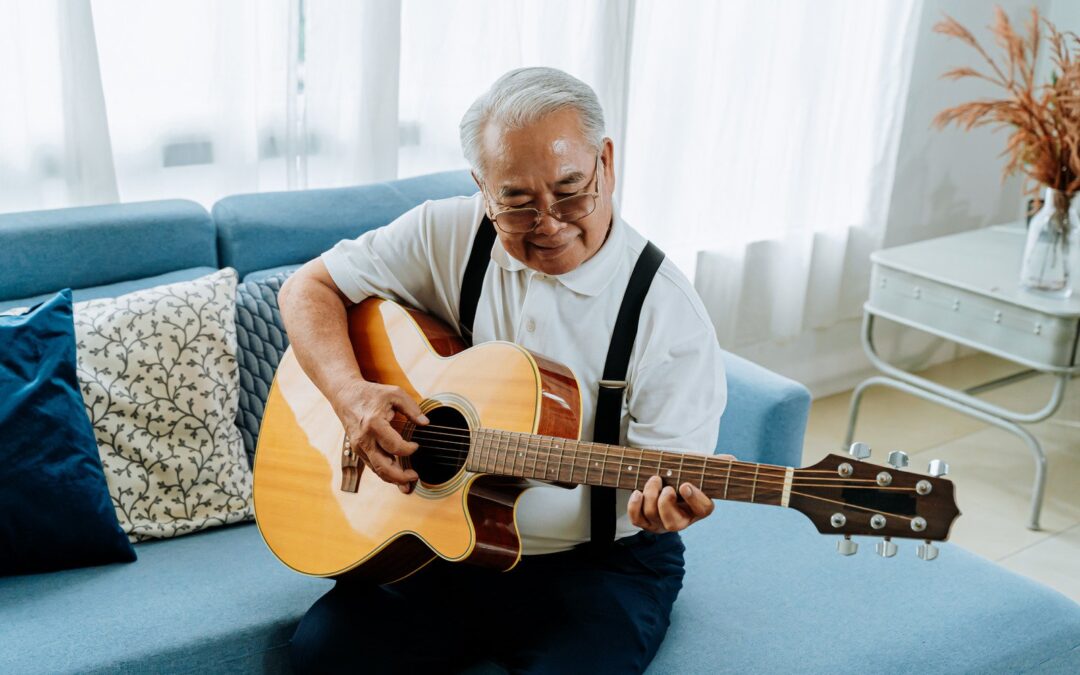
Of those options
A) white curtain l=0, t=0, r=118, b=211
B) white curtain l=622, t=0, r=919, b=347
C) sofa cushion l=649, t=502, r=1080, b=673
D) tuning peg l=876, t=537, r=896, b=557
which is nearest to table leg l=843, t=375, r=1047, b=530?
white curtain l=622, t=0, r=919, b=347

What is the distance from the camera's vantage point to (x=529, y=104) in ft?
Answer: 4.66

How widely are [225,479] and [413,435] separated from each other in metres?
0.54

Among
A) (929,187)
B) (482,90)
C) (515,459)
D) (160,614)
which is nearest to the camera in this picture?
(515,459)

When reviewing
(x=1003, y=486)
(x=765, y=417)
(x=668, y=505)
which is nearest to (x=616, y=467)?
(x=668, y=505)

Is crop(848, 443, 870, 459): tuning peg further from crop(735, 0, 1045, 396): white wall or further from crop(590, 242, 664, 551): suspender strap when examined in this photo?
crop(735, 0, 1045, 396): white wall

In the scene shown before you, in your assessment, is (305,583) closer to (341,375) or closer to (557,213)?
(341,375)

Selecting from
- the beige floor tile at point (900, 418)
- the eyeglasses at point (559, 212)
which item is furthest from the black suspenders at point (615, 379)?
the beige floor tile at point (900, 418)

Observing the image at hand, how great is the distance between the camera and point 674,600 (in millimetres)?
1671

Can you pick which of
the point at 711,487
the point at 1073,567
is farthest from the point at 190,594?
the point at 1073,567

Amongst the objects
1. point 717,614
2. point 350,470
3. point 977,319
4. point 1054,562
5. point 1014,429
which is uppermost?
point 350,470

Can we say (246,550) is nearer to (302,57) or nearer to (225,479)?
(225,479)

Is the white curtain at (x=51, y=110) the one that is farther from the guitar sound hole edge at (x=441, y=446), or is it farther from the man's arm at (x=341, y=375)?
the guitar sound hole edge at (x=441, y=446)

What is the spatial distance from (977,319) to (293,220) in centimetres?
175

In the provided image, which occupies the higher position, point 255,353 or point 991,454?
point 255,353
